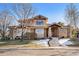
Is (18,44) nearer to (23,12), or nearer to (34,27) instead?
(34,27)

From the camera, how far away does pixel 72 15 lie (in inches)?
205

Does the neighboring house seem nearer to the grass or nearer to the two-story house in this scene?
the two-story house

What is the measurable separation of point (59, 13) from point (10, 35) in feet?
2.42

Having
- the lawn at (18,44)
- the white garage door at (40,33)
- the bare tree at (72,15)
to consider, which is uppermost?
the bare tree at (72,15)

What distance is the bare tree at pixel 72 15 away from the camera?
5.18 metres

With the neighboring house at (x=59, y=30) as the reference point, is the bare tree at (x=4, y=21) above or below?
above

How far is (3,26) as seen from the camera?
17.0 ft

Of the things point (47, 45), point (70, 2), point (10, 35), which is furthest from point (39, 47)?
point (70, 2)

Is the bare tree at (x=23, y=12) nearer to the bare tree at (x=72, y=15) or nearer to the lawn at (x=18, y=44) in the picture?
the lawn at (x=18, y=44)

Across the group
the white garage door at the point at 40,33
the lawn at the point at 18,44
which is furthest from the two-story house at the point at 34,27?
the lawn at the point at 18,44

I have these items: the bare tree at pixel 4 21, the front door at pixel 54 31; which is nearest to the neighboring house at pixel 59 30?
the front door at pixel 54 31

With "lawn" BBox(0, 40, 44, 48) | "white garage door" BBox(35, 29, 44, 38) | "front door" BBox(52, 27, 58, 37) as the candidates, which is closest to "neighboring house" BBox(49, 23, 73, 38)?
"front door" BBox(52, 27, 58, 37)

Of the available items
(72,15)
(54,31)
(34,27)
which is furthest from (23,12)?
(72,15)

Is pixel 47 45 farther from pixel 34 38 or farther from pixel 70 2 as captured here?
pixel 70 2
